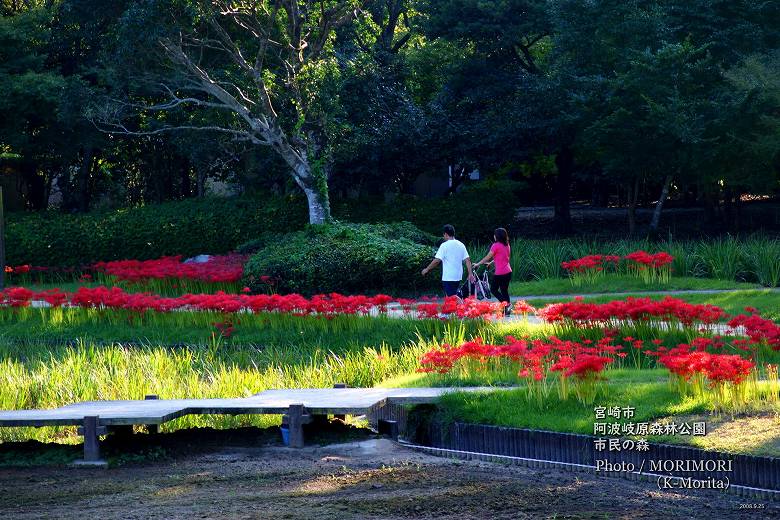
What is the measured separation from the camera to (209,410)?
31.2 ft

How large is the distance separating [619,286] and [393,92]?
10167 millimetres

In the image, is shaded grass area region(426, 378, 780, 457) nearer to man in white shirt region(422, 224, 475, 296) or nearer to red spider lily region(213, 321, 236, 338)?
man in white shirt region(422, 224, 475, 296)

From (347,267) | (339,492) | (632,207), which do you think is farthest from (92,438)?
(632,207)

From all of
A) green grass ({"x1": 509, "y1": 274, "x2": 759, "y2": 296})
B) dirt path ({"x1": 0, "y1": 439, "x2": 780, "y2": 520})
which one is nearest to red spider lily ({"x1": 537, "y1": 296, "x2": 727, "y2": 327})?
dirt path ({"x1": 0, "y1": 439, "x2": 780, "y2": 520})

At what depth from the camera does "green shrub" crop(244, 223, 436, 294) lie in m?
20.0

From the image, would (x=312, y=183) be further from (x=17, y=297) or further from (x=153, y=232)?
(x=17, y=297)

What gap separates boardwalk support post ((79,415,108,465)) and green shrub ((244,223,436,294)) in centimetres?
1075

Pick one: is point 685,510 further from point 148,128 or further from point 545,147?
point 148,128

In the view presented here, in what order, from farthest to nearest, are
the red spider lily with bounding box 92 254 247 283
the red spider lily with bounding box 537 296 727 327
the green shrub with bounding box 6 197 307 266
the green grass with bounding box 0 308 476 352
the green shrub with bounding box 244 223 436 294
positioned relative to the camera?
the green shrub with bounding box 6 197 307 266, the red spider lily with bounding box 92 254 247 283, the green shrub with bounding box 244 223 436 294, the green grass with bounding box 0 308 476 352, the red spider lily with bounding box 537 296 727 327

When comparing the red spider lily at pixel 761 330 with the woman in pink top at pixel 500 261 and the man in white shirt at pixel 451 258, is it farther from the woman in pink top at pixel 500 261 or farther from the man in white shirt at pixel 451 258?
the man in white shirt at pixel 451 258

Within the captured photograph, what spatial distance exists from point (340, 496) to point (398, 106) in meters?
19.8

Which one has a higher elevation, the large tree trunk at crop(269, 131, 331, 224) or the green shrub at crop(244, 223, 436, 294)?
the large tree trunk at crop(269, 131, 331, 224)

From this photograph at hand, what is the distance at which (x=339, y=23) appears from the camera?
24391 mm

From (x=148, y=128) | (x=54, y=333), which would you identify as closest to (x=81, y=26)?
(x=148, y=128)
